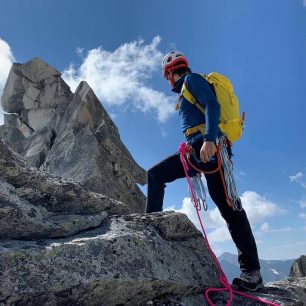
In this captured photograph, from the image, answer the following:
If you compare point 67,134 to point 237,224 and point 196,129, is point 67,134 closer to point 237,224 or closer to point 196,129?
point 196,129

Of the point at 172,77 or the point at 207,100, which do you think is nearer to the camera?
the point at 207,100

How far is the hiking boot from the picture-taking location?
7598mm

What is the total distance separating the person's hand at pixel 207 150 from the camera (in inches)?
298

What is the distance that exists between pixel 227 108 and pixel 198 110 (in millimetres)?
618

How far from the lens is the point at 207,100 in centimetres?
795

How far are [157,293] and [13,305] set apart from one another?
233 cm

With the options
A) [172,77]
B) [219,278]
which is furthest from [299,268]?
[172,77]

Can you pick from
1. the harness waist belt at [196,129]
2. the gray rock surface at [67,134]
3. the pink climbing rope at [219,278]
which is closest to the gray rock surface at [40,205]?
the pink climbing rope at [219,278]

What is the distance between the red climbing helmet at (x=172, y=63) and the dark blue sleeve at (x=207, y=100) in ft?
2.81

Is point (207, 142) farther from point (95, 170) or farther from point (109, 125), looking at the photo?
point (109, 125)

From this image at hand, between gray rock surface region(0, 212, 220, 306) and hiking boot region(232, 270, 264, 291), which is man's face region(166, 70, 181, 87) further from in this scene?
hiking boot region(232, 270, 264, 291)

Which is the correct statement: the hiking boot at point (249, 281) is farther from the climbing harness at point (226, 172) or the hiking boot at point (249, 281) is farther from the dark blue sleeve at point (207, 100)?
the dark blue sleeve at point (207, 100)

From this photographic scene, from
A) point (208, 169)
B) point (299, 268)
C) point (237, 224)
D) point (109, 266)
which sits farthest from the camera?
point (299, 268)

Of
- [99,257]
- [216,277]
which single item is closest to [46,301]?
[99,257]
